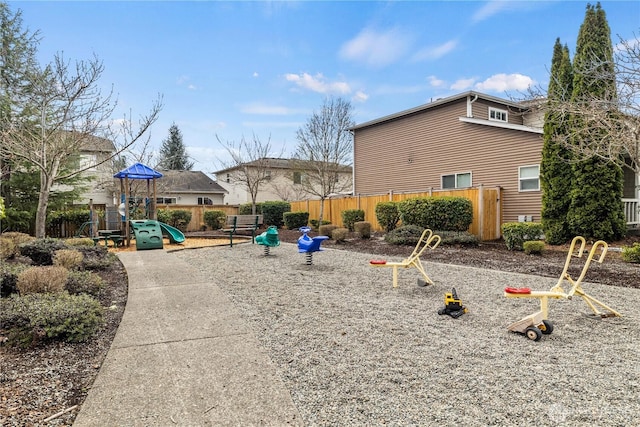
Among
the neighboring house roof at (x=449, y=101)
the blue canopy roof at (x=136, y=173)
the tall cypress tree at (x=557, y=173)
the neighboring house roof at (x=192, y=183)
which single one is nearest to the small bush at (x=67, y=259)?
the blue canopy roof at (x=136, y=173)

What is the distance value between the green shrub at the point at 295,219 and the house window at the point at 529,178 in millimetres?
10117

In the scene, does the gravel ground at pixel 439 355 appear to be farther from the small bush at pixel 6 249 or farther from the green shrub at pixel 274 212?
the green shrub at pixel 274 212

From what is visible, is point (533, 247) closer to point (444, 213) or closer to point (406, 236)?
point (444, 213)

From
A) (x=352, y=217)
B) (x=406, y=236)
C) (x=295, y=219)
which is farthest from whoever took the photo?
(x=295, y=219)

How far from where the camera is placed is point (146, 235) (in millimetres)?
11172

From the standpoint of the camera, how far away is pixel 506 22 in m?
10.1

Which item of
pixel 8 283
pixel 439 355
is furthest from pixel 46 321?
pixel 439 355

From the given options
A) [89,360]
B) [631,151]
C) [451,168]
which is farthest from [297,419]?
[451,168]

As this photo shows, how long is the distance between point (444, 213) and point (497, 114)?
7.62 metres

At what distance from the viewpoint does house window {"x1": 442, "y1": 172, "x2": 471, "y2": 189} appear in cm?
1542

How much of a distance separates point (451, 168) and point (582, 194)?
6.03 metres

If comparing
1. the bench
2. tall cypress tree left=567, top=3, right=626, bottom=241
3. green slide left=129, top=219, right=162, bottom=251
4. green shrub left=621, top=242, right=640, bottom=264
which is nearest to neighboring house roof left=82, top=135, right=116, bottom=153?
green slide left=129, top=219, right=162, bottom=251

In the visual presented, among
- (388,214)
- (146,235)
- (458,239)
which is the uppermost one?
(388,214)

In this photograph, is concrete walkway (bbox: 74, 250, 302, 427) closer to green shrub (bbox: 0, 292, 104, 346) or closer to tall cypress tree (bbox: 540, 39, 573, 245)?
green shrub (bbox: 0, 292, 104, 346)
